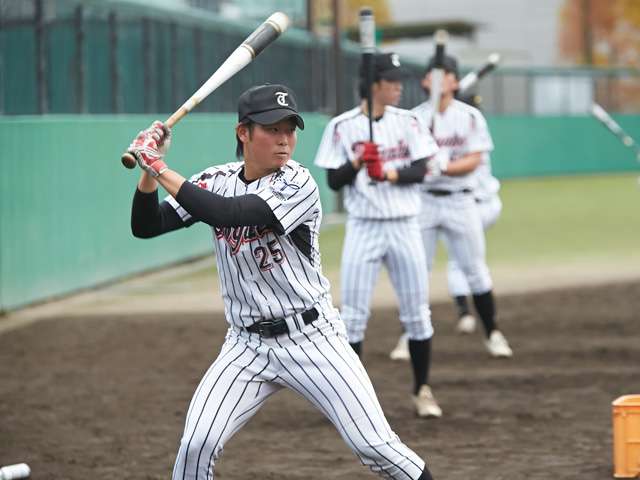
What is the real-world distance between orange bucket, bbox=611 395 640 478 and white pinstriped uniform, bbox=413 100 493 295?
315 centimetres

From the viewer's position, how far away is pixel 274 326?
4113 mm

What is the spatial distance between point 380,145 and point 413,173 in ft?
0.93

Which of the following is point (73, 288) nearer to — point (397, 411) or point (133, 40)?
point (133, 40)

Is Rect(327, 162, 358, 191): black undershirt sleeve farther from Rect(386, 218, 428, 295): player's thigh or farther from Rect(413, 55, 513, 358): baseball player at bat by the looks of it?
Rect(413, 55, 513, 358): baseball player at bat

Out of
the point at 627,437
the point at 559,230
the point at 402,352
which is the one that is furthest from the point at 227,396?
the point at 559,230

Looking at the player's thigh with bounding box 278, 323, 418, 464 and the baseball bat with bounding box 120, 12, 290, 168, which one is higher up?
the baseball bat with bounding box 120, 12, 290, 168

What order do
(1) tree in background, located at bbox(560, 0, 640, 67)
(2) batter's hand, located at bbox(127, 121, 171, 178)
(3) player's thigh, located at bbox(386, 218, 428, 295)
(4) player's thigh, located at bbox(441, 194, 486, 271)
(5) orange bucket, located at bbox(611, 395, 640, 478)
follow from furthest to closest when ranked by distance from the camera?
(1) tree in background, located at bbox(560, 0, 640, 67), (4) player's thigh, located at bbox(441, 194, 486, 271), (3) player's thigh, located at bbox(386, 218, 428, 295), (5) orange bucket, located at bbox(611, 395, 640, 478), (2) batter's hand, located at bbox(127, 121, 171, 178)

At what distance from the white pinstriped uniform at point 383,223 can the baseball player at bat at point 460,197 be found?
5.10 feet

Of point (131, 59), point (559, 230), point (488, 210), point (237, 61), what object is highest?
point (131, 59)

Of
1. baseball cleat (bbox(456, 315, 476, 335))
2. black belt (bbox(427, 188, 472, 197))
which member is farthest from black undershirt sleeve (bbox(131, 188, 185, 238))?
baseball cleat (bbox(456, 315, 476, 335))

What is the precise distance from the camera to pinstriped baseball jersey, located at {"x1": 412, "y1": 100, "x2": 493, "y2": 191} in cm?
838

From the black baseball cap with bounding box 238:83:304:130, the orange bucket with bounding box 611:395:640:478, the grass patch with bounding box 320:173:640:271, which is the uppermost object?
the black baseball cap with bounding box 238:83:304:130

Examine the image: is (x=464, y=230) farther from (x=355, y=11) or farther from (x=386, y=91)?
(x=355, y=11)

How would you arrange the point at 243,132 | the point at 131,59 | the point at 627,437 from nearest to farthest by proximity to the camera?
the point at 243,132 → the point at 627,437 → the point at 131,59
